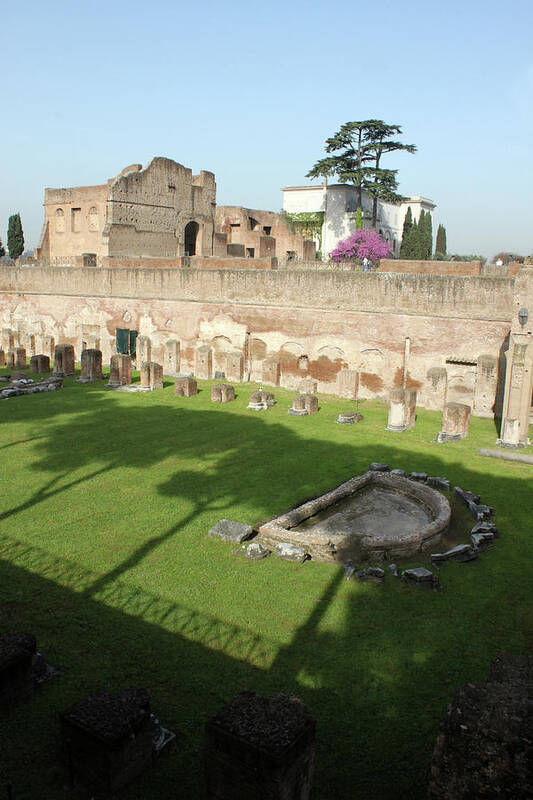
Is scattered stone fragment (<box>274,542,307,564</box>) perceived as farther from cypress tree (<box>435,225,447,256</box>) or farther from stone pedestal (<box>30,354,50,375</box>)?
cypress tree (<box>435,225,447,256</box>)

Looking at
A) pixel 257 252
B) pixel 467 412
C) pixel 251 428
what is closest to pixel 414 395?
pixel 467 412

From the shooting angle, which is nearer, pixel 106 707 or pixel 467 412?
pixel 106 707

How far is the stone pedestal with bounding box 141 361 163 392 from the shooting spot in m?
19.5

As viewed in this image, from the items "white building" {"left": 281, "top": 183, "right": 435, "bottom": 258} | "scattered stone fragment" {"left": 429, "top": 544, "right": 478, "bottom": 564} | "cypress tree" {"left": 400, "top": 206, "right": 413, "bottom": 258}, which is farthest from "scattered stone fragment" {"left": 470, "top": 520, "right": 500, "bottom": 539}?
"cypress tree" {"left": 400, "top": 206, "right": 413, "bottom": 258}

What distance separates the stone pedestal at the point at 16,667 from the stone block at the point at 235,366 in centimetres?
1569

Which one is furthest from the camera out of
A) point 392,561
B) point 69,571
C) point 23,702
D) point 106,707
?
point 392,561

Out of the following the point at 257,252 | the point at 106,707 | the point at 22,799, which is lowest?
the point at 22,799

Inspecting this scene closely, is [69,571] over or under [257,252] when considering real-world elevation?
under

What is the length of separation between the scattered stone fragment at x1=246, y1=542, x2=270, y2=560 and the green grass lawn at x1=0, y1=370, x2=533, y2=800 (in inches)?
6.9

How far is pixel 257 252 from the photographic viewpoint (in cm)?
3538

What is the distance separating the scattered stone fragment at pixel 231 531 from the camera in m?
8.52

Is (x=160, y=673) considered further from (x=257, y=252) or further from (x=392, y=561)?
(x=257, y=252)

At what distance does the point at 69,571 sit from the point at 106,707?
323 cm

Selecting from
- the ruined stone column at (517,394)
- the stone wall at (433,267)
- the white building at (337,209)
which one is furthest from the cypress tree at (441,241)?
the ruined stone column at (517,394)
